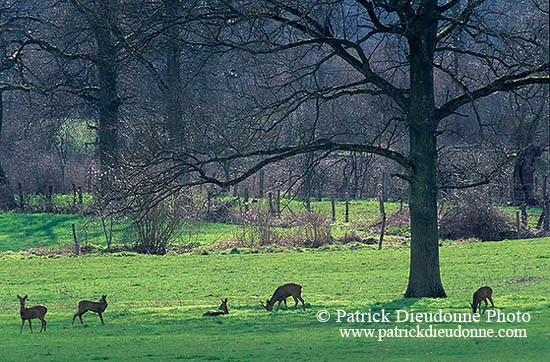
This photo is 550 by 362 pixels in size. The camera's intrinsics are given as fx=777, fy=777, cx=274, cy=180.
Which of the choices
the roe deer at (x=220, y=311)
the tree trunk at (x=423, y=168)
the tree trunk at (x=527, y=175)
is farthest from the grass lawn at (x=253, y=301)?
the tree trunk at (x=527, y=175)

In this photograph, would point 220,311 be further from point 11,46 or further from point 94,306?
point 11,46

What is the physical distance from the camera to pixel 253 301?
19094mm

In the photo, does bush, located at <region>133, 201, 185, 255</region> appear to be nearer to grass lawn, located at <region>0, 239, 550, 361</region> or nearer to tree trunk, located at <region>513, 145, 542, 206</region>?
grass lawn, located at <region>0, 239, 550, 361</region>

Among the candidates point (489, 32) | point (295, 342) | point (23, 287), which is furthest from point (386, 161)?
point (295, 342)

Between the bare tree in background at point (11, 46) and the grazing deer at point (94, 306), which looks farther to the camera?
the bare tree in background at point (11, 46)

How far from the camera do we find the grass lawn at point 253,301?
38.3 ft

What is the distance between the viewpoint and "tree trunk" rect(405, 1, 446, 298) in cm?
1755

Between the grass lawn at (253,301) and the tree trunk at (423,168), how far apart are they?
0.82 metres

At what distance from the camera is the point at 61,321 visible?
15586 mm

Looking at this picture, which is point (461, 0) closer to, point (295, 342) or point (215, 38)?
point (215, 38)

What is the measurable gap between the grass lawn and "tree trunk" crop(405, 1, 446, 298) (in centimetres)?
82

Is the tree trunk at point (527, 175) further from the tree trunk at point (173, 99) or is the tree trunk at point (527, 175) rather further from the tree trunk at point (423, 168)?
the tree trunk at point (423, 168)

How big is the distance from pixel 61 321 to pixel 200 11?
7.14m

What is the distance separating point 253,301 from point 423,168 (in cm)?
526
